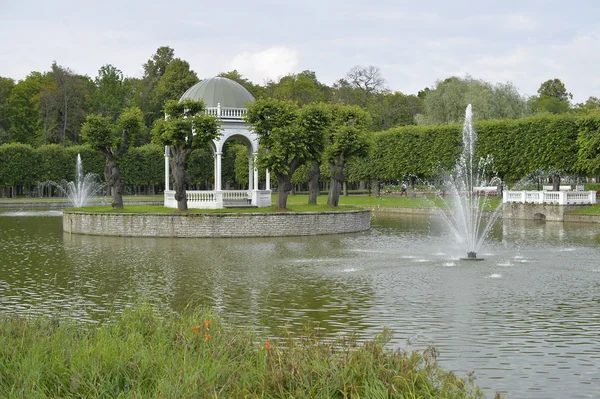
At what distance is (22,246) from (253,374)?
24.0 m

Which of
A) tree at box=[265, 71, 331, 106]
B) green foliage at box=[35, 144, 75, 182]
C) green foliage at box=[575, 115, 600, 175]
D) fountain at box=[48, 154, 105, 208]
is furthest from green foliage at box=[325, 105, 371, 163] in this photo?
tree at box=[265, 71, 331, 106]

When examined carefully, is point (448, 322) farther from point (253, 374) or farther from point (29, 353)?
point (29, 353)

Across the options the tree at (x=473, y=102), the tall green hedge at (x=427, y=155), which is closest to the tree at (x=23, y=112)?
the tall green hedge at (x=427, y=155)

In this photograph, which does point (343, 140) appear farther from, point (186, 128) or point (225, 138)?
point (186, 128)

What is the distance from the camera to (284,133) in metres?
39.7

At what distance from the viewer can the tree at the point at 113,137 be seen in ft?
135

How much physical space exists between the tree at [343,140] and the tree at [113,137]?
11.4 metres

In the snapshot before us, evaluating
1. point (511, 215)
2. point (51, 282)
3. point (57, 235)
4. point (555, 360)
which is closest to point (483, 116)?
point (511, 215)

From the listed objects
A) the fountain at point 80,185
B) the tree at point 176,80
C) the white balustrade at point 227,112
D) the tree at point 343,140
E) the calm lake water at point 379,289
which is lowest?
the calm lake water at point 379,289

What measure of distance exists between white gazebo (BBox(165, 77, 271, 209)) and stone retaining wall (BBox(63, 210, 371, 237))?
6.75 meters

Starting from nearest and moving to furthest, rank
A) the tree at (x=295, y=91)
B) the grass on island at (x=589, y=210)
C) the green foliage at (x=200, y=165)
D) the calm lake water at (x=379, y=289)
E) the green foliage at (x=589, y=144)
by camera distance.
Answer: the calm lake water at (x=379, y=289) < the grass on island at (x=589, y=210) < the green foliage at (x=589, y=144) < the green foliage at (x=200, y=165) < the tree at (x=295, y=91)

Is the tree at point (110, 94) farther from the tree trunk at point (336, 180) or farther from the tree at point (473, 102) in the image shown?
the tree trunk at point (336, 180)

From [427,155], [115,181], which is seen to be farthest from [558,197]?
[115,181]

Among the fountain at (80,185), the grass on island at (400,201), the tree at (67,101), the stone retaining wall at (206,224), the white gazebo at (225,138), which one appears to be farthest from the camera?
the tree at (67,101)
